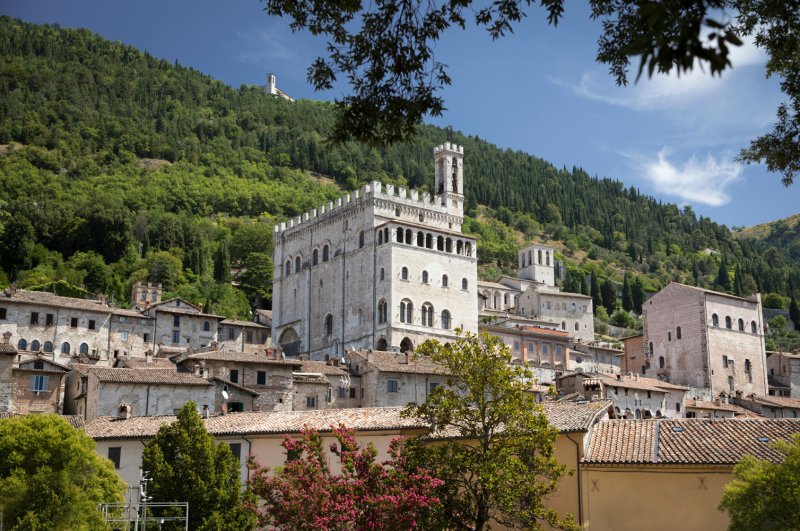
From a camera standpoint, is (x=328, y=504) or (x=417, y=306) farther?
(x=417, y=306)

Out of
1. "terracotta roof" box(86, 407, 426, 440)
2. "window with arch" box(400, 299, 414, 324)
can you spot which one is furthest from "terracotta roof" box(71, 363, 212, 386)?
"window with arch" box(400, 299, 414, 324)

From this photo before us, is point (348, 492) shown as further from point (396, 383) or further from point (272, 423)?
point (396, 383)

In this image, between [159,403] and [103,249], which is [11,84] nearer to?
[103,249]

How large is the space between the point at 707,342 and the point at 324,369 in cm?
4536

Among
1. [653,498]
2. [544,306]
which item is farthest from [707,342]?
[653,498]

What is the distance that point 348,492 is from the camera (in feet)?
90.6

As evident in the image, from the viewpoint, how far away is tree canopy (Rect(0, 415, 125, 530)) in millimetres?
27844

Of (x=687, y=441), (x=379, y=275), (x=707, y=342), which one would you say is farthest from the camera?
(x=707, y=342)

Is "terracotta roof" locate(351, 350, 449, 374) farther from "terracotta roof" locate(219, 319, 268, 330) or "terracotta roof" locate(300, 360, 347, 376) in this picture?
"terracotta roof" locate(219, 319, 268, 330)

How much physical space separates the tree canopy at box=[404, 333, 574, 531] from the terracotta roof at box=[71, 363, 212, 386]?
2192 centimetres

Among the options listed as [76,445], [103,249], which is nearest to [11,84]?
[103,249]

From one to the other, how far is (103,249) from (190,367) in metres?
63.8

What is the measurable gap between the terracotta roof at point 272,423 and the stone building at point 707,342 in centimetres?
5922

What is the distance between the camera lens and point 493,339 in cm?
2895
